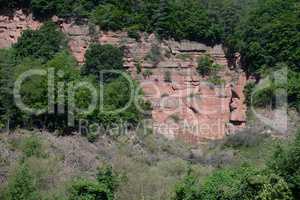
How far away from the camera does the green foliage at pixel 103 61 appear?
38.1 m

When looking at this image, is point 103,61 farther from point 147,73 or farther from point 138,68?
point 147,73

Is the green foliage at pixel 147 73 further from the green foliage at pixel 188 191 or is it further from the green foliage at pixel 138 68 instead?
the green foliage at pixel 188 191

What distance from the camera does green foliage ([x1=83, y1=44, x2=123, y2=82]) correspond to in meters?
38.1

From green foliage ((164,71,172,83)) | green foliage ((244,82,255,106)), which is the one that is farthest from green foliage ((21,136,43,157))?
green foliage ((244,82,255,106))

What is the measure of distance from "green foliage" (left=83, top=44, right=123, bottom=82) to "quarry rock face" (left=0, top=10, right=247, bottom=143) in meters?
1.07

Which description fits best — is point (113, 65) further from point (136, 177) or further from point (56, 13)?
point (136, 177)

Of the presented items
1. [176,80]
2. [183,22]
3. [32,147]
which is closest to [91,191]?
[32,147]

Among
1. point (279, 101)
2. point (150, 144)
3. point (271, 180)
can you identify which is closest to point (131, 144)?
point (150, 144)

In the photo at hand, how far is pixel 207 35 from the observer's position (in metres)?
41.1

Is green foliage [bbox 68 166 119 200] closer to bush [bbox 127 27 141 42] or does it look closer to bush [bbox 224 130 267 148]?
bush [bbox 224 130 267 148]

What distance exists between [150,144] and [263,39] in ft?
31.8

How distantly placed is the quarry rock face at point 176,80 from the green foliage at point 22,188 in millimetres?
14102

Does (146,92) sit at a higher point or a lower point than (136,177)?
higher

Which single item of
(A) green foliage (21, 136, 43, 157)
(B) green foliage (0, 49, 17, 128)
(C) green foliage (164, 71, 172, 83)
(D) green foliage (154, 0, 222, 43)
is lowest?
(A) green foliage (21, 136, 43, 157)
